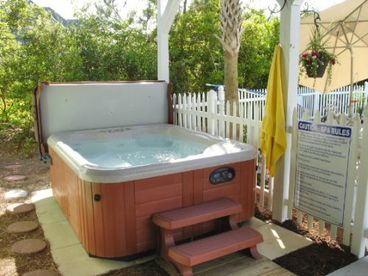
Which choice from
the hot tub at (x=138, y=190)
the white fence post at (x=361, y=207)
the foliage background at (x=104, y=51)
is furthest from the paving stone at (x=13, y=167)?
the white fence post at (x=361, y=207)

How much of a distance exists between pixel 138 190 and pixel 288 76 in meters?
1.81

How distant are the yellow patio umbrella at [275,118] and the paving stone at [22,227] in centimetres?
253

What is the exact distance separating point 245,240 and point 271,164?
39.8 inches

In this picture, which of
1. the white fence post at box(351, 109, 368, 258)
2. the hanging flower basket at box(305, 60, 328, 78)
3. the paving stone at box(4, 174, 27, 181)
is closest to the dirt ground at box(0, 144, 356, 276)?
the white fence post at box(351, 109, 368, 258)

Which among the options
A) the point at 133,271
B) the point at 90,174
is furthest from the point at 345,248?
the point at 90,174

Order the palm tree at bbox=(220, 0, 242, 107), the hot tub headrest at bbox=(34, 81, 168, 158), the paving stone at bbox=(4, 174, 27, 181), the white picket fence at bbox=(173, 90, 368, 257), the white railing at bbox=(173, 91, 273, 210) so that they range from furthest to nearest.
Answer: the palm tree at bbox=(220, 0, 242, 107)
the paving stone at bbox=(4, 174, 27, 181)
the hot tub headrest at bbox=(34, 81, 168, 158)
the white railing at bbox=(173, 91, 273, 210)
the white picket fence at bbox=(173, 90, 368, 257)

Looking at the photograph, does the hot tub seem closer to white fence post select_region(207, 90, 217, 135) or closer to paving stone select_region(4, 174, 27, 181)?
white fence post select_region(207, 90, 217, 135)

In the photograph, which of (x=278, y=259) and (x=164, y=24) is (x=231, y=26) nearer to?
(x=164, y=24)

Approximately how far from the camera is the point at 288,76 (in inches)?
137

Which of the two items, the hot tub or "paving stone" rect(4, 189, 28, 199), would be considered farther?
"paving stone" rect(4, 189, 28, 199)

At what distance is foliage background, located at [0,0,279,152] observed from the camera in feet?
25.0

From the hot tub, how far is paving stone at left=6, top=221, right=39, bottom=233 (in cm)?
34

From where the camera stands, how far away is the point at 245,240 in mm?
2920

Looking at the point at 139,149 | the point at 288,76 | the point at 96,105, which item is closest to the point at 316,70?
the point at 288,76
